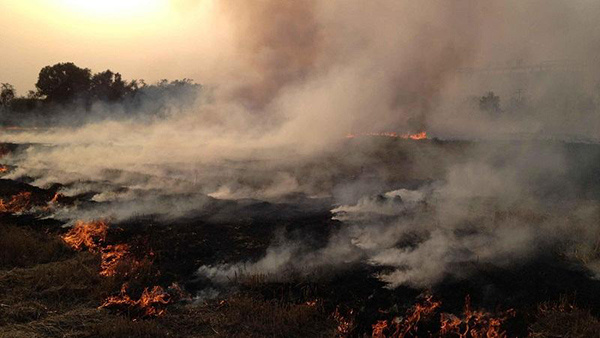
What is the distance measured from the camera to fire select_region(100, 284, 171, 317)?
20.9 feet

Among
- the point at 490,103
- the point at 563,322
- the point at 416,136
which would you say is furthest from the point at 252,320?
the point at 490,103

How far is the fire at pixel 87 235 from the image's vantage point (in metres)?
9.20

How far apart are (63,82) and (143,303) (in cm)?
4646

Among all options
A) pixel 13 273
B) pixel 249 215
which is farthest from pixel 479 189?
pixel 13 273

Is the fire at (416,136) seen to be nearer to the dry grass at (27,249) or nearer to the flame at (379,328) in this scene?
the flame at (379,328)

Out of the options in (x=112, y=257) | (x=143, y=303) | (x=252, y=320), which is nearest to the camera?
(x=252, y=320)

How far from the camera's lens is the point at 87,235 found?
31.8ft

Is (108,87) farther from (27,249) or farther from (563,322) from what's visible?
(563,322)

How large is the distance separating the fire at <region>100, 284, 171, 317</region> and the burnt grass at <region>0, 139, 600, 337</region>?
129 mm

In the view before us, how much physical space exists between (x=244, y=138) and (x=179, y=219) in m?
10.6

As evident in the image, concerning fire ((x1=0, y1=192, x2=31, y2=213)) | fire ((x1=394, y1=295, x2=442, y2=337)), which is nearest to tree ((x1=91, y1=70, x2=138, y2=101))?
fire ((x1=0, y1=192, x2=31, y2=213))

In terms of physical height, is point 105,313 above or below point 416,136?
below

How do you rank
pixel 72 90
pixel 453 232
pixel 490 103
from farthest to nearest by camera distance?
1. pixel 72 90
2. pixel 490 103
3. pixel 453 232

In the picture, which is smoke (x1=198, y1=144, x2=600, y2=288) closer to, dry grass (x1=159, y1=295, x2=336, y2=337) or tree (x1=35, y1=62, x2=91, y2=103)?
dry grass (x1=159, y1=295, x2=336, y2=337)
